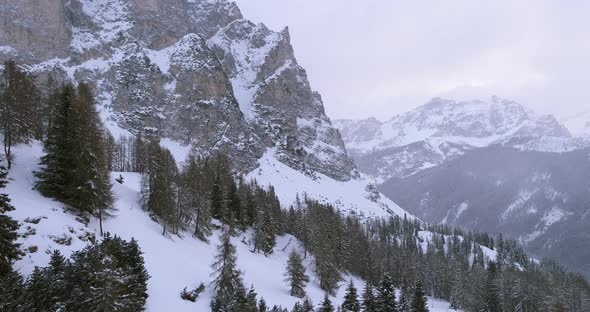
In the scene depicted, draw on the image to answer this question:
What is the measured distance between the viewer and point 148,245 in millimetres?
58375

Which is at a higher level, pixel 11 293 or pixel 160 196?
pixel 11 293

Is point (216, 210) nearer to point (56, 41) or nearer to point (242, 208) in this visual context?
point (242, 208)

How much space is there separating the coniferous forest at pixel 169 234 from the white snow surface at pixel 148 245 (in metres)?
1.40

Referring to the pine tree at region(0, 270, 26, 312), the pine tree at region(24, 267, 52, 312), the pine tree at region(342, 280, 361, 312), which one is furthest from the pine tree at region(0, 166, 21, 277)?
the pine tree at region(342, 280, 361, 312)

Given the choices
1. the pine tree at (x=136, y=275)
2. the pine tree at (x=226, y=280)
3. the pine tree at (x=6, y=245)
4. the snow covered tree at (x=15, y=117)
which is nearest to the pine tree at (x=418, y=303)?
the pine tree at (x=226, y=280)

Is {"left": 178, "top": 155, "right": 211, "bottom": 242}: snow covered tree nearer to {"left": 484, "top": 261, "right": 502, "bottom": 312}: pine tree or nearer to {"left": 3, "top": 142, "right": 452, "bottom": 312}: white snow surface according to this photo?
{"left": 3, "top": 142, "right": 452, "bottom": 312}: white snow surface

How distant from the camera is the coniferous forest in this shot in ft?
106

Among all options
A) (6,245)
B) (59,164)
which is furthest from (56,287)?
(59,164)

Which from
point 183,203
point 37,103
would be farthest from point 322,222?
point 37,103

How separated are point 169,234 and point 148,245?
10.1 meters

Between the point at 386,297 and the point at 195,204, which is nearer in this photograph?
the point at 386,297

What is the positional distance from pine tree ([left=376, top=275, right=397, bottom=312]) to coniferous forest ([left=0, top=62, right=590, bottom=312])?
0.35 feet

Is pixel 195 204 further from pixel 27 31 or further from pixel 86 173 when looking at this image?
pixel 27 31

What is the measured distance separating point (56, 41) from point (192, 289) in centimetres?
18497
